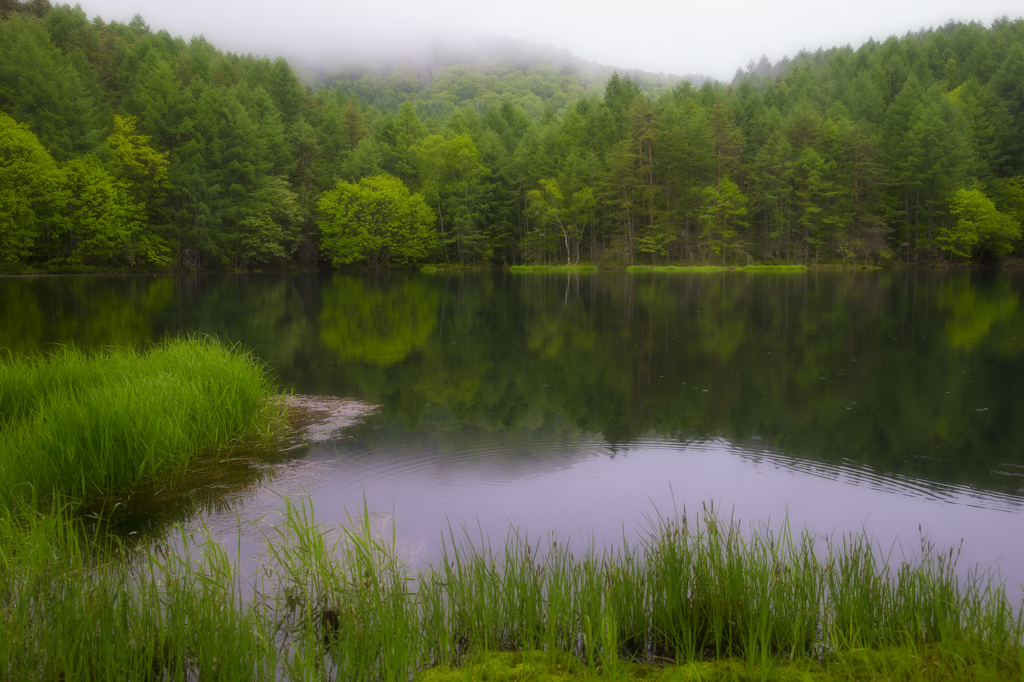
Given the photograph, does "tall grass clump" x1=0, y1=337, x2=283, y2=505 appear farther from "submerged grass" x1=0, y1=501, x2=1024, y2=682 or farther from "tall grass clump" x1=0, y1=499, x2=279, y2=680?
"submerged grass" x1=0, y1=501, x2=1024, y2=682

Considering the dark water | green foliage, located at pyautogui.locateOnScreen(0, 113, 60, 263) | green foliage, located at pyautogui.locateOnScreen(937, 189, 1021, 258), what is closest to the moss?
the dark water

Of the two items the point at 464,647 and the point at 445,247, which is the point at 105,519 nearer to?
the point at 464,647

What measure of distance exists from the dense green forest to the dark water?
35271 mm

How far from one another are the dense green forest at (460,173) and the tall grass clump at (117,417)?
4744 centimetres

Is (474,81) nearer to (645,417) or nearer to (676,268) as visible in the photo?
(676,268)

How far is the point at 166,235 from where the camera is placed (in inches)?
2197

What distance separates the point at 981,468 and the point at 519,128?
256 ft

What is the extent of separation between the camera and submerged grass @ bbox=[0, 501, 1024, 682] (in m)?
2.96

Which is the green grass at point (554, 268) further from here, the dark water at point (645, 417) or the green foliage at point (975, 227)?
the dark water at point (645, 417)

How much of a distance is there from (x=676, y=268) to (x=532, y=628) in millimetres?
59392

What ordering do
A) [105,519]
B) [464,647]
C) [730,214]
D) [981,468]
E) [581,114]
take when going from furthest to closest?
[581,114], [730,214], [981,468], [105,519], [464,647]

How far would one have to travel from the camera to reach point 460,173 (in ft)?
222

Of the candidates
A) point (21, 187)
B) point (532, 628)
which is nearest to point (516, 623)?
point (532, 628)

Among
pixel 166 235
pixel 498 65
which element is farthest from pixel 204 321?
pixel 498 65
